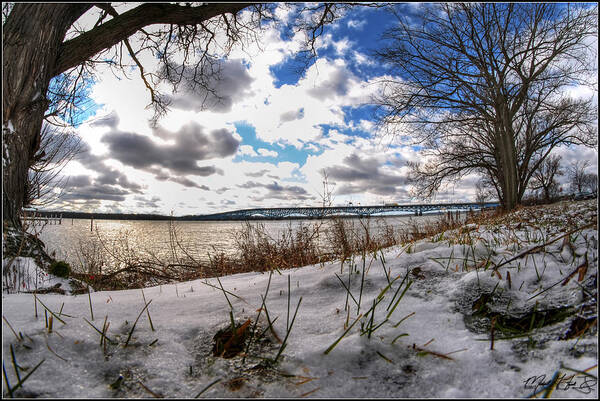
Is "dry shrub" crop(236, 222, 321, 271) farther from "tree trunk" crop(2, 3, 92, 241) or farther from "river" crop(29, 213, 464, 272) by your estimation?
"tree trunk" crop(2, 3, 92, 241)

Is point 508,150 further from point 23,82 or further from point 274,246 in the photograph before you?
point 23,82

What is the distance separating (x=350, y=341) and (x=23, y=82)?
447 centimetres

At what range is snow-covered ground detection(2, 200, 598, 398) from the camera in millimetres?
902

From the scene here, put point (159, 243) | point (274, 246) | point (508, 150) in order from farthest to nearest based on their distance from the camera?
point (159, 243) < point (508, 150) < point (274, 246)

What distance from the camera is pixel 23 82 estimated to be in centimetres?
316

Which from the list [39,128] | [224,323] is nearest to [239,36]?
[39,128]

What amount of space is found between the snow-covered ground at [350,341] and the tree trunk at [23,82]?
7.82ft

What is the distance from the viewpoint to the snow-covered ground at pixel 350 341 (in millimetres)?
902

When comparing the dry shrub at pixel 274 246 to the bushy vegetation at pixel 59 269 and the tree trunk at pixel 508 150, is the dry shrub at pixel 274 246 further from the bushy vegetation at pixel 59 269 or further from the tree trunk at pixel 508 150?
the tree trunk at pixel 508 150

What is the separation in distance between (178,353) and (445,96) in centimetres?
1112

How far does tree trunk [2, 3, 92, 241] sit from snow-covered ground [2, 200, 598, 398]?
2.38 metres

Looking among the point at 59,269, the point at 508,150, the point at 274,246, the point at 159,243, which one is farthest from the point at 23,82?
the point at 159,243

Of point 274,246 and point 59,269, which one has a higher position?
point 59,269

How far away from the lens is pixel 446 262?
5.92 ft
